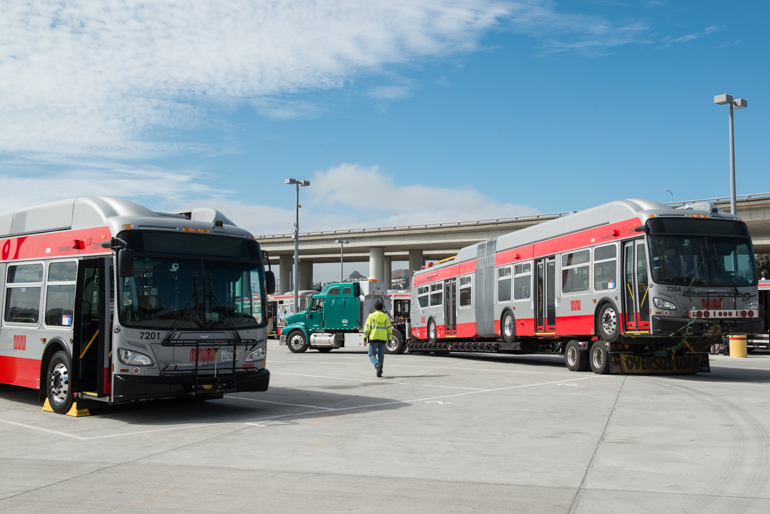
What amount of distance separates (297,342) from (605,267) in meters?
18.0

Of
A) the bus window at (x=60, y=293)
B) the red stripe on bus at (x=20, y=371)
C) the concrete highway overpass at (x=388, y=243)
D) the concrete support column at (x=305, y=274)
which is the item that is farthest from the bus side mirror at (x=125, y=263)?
the concrete support column at (x=305, y=274)

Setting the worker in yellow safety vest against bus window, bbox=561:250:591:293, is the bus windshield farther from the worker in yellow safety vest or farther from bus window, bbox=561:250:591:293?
the worker in yellow safety vest

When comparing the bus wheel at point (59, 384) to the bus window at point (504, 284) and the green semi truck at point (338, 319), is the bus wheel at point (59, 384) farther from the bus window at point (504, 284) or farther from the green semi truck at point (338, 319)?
the green semi truck at point (338, 319)

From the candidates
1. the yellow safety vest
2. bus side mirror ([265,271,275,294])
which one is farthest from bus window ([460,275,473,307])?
bus side mirror ([265,271,275,294])

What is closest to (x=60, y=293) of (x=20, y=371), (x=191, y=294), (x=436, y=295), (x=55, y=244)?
(x=55, y=244)

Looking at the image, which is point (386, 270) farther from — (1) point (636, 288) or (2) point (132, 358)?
(2) point (132, 358)

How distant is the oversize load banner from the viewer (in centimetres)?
1656

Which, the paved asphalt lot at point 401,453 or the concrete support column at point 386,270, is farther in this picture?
the concrete support column at point 386,270

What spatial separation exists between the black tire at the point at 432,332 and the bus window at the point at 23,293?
60.0ft

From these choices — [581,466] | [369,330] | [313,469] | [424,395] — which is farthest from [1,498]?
[369,330]

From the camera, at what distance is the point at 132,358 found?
9523 mm

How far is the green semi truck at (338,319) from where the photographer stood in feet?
101

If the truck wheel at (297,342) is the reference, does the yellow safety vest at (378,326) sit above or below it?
above

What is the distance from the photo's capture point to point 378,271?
236ft
